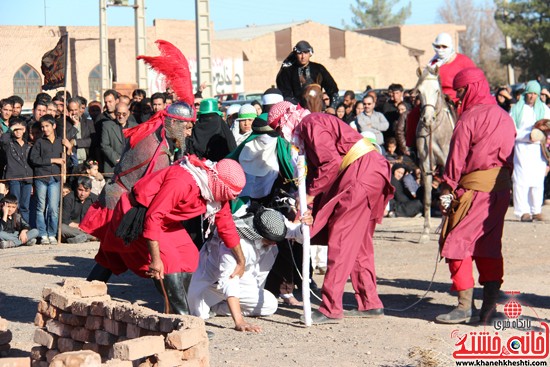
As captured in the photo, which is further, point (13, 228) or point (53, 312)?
point (13, 228)

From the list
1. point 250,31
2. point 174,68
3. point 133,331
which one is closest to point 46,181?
point 174,68

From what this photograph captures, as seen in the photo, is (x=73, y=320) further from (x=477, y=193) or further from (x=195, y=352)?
(x=477, y=193)

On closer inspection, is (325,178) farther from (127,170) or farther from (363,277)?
(127,170)

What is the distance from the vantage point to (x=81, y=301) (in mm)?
7426

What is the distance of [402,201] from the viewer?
673 inches

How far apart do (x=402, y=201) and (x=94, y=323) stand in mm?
10431

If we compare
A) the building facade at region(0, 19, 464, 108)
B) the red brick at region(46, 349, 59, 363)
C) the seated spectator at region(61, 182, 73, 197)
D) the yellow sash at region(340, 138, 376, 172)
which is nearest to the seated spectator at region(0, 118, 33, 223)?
the seated spectator at region(61, 182, 73, 197)

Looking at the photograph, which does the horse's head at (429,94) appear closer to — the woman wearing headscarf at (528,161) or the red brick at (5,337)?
the woman wearing headscarf at (528,161)

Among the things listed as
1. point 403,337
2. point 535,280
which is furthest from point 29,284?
point 535,280

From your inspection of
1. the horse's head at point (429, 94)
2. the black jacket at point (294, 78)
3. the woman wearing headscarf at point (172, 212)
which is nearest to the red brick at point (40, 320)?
the woman wearing headscarf at point (172, 212)

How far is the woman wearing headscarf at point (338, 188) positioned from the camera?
343 inches

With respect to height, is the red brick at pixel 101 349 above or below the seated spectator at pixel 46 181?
below

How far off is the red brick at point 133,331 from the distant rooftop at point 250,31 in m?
54.1

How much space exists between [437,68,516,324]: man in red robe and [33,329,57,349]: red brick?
3185mm
